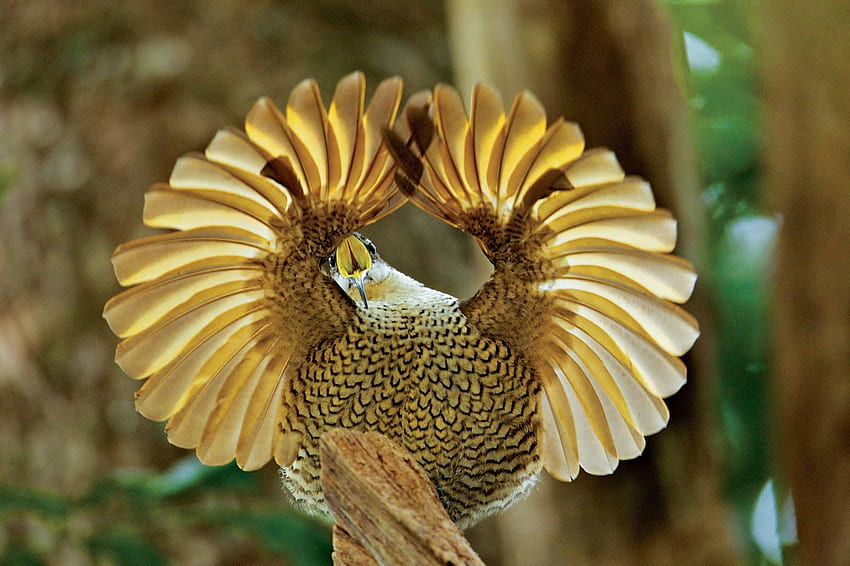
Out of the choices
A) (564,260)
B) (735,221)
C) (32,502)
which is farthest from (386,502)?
(735,221)

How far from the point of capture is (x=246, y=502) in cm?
250

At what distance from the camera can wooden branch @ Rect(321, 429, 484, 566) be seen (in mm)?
990

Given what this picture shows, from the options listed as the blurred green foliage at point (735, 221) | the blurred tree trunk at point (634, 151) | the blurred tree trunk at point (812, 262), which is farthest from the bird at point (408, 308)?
the blurred green foliage at point (735, 221)

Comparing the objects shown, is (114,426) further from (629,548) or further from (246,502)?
(629,548)

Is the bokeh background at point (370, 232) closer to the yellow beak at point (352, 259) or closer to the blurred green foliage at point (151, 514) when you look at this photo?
the blurred green foliage at point (151, 514)

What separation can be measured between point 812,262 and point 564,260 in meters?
0.60

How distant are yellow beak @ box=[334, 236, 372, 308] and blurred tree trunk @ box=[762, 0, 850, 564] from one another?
741mm

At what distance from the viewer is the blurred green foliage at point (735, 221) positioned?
300cm

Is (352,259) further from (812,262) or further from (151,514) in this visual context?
(151,514)

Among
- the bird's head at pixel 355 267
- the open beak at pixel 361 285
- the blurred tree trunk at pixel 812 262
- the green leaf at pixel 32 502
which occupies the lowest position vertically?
the blurred tree trunk at pixel 812 262

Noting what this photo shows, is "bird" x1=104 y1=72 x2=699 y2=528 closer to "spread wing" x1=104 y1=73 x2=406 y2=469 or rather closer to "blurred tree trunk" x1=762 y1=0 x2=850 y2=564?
"spread wing" x1=104 y1=73 x2=406 y2=469

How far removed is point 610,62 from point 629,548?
4.20ft

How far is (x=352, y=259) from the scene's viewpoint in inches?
42.9

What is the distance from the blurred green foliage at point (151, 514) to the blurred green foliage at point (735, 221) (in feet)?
4.90
